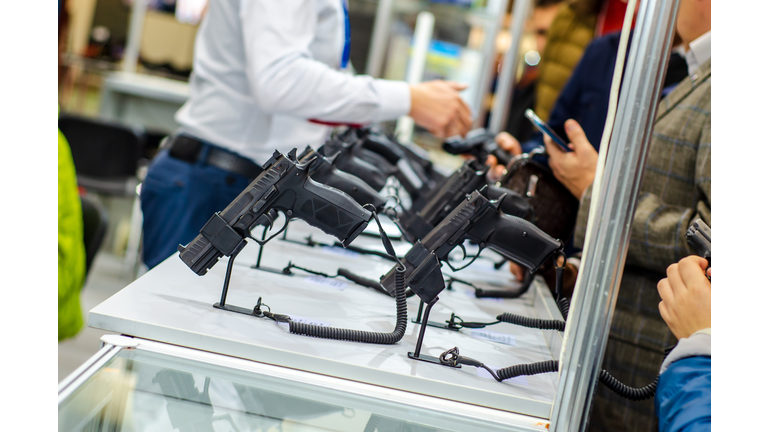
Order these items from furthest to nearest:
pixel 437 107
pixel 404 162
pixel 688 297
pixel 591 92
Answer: pixel 591 92 → pixel 404 162 → pixel 437 107 → pixel 688 297

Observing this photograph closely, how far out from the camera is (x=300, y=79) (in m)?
1.47

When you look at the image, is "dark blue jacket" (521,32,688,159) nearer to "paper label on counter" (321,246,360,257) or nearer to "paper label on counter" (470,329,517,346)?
"paper label on counter" (321,246,360,257)

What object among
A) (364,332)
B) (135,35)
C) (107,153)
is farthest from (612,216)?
(135,35)

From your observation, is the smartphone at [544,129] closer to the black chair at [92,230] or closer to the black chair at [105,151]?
the black chair at [92,230]

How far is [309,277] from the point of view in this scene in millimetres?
1316

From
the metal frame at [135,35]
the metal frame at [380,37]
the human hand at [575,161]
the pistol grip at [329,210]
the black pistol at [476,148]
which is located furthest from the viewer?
the metal frame at [135,35]

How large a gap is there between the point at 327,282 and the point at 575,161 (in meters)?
0.72

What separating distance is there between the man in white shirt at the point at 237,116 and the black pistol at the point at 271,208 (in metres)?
0.49

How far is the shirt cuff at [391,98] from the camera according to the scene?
158cm

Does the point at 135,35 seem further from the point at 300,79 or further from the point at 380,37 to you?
the point at 300,79

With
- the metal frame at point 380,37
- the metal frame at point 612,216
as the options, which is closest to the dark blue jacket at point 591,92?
the metal frame at point 612,216
